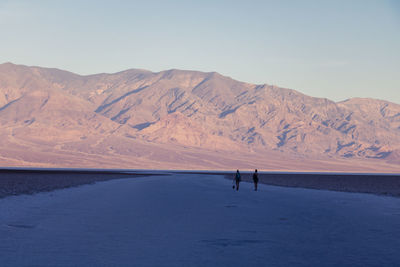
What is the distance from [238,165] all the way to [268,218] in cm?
17242

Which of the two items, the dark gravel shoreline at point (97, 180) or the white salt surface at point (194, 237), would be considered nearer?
the white salt surface at point (194, 237)

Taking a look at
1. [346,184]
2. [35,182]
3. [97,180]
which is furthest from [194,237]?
[97,180]

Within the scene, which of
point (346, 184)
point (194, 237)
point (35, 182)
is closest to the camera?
point (194, 237)

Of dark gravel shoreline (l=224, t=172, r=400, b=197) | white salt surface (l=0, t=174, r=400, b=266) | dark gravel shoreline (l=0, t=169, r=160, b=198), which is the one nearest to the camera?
white salt surface (l=0, t=174, r=400, b=266)

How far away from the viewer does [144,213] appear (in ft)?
62.4

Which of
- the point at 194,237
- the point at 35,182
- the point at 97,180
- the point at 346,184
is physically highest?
the point at 346,184

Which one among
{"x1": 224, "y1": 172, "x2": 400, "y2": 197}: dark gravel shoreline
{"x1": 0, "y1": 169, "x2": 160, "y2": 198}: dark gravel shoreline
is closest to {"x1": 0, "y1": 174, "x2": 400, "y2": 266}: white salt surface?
{"x1": 0, "y1": 169, "x2": 160, "y2": 198}: dark gravel shoreline

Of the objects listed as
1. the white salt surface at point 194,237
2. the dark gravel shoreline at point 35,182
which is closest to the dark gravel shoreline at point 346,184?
the dark gravel shoreline at point 35,182

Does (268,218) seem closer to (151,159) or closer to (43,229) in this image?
(43,229)

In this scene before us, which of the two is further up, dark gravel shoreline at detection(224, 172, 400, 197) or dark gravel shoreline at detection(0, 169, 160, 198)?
dark gravel shoreline at detection(224, 172, 400, 197)

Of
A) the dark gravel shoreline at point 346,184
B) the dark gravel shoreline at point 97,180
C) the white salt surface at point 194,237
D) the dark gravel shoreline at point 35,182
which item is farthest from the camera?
the dark gravel shoreline at point 346,184

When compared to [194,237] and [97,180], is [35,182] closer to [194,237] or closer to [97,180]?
[97,180]

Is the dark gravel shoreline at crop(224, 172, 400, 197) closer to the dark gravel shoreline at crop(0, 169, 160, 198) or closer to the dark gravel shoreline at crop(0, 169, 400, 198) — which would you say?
the dark gravel shoreline at crop(0, 169, 400, 198)

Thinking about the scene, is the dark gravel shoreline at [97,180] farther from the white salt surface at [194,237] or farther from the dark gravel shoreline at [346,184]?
the white salt surface at [194,237]
